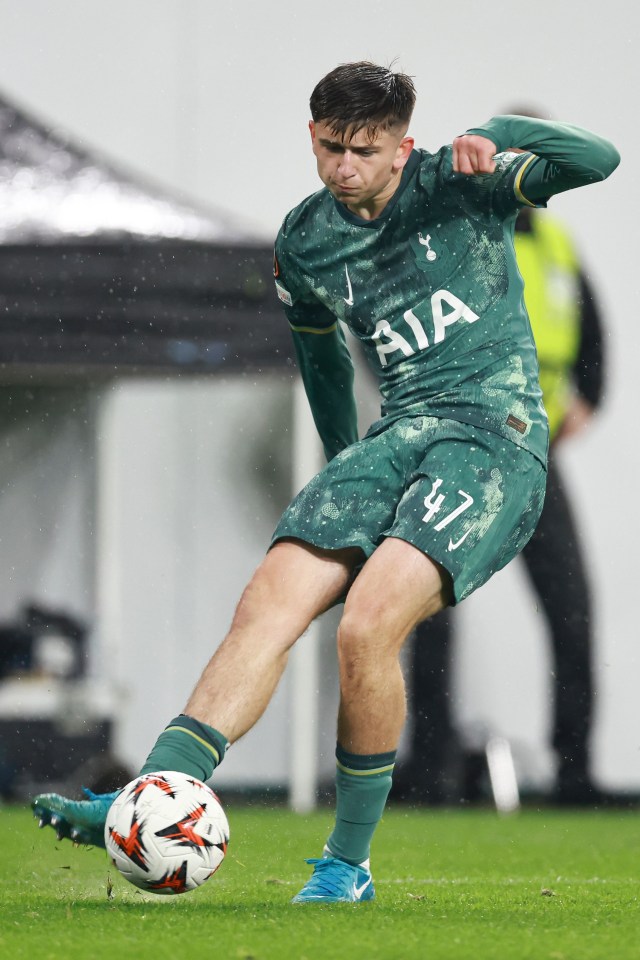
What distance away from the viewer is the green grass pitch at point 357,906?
2340 mm

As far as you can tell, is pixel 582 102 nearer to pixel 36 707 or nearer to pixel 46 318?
pixel 46 318

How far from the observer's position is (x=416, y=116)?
7570 millimetres

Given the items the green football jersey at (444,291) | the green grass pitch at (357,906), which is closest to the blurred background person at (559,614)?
the green grass pitch at (357,906)

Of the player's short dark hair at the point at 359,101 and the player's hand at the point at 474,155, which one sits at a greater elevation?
the player's short dark hair at the point at 359,101

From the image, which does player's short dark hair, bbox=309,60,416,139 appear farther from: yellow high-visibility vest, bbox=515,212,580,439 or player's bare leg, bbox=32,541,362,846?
yellow high-visibility vest, bbox=515,212,580,439

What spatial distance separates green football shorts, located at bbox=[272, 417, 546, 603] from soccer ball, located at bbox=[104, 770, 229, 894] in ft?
2.05

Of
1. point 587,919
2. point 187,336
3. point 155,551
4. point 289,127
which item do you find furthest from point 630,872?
point 289,127

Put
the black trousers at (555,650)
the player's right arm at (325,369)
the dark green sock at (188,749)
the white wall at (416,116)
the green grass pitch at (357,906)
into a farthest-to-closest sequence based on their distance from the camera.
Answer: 1. the white wall at (416,116)
2. the black trousers at (555,650)
3. the player's right arm at (325,369)
4. the dark green sock at (188,749)
5. the green grass pitch at (357,906)

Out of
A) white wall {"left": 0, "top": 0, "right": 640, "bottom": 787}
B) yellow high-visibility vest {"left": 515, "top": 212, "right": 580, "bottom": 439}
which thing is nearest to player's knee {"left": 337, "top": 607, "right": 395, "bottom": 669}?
yellow high-visibility vest {"left": 515, "top": 212, "right": 580, "bottom": 439}

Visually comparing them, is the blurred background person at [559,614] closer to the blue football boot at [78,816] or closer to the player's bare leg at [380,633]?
the player's bare leg at [380,633]

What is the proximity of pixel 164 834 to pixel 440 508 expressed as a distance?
2.75 feet

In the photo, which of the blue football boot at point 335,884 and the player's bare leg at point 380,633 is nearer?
the player's bare leg at point 380,633

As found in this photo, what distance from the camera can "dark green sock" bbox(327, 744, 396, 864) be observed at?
3045mm

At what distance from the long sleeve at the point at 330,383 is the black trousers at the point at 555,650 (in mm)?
3720
